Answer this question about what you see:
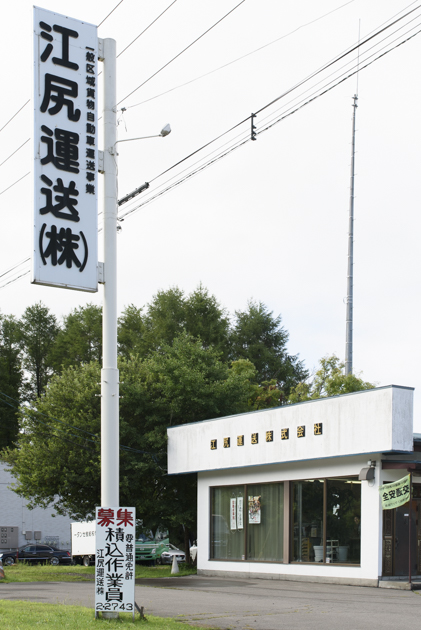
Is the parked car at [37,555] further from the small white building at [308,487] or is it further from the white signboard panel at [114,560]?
the white signboard panel at [114,560]

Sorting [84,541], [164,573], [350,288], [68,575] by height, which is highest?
[350,288]

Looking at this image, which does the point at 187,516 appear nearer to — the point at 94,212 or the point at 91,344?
the point at 94,212

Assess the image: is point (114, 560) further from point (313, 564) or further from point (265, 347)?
point (265, 347)

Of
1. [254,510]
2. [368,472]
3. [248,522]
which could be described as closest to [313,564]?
[254,510]

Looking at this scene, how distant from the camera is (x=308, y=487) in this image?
21.7 metres

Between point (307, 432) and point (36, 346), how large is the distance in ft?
156

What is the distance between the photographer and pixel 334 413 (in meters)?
20.4

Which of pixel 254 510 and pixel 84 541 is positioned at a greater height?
pixel 254 510

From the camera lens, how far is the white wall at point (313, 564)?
1912 cm

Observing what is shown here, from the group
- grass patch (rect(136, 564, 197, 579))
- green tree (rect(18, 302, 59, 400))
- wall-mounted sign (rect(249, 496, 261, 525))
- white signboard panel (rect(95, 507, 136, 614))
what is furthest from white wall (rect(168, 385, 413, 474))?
green tree (rect(18, 302, 59, 400))

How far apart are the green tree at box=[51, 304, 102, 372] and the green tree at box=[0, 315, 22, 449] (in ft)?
12.1

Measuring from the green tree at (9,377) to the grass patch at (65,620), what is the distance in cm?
4708

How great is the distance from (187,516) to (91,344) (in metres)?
35.1

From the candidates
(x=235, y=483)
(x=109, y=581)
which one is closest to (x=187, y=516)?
(x=235, y=483)
